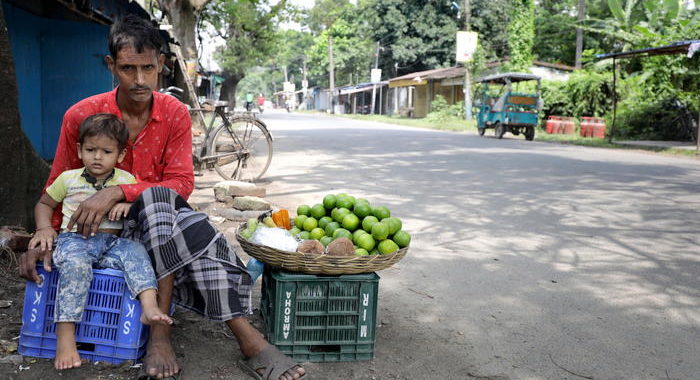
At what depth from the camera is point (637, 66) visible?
73.9ft

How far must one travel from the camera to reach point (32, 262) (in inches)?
95.8

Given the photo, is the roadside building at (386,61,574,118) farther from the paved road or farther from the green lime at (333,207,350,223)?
the green lime at (333,207,350,223)

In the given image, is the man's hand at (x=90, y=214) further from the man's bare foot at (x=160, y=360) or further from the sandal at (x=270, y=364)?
the sandal at (x=270, y=364)

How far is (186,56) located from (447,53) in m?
28.9

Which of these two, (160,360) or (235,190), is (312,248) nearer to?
(160,360)

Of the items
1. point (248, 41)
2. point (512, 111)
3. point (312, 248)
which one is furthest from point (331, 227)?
point (248, 41)

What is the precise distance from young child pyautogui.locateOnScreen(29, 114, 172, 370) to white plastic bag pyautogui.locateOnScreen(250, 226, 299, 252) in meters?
0.58

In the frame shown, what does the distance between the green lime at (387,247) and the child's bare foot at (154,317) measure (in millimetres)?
1121

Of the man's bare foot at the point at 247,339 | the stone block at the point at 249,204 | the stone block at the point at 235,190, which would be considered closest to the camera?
the man's bare foot at the point at 247,339

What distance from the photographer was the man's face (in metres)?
2.78

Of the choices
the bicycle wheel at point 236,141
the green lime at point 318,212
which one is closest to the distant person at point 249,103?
the bicycle wheel at point 236,141

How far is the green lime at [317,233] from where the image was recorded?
3227 millimetres

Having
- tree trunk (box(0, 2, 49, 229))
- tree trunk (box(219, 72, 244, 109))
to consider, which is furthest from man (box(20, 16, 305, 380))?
tree trunk (box(219, 72, 244, 109))

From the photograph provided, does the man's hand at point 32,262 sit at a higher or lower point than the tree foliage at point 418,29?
lower
